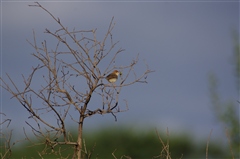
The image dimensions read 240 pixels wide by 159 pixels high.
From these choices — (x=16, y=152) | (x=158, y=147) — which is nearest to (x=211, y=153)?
(x=158, y=147)

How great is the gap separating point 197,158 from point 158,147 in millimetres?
1851

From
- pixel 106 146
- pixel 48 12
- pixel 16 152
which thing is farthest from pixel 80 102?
pixel 106 146

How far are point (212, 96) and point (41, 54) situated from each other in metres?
12.2

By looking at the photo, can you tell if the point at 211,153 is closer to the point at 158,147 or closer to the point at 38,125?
Result: the point at 158,147

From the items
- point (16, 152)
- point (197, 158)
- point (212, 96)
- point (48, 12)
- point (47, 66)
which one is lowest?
point (197, 158)

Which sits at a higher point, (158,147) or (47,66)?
(47,66)

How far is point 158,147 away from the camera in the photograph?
2159cm

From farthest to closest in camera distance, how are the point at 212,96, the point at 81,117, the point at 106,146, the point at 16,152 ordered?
the point at 106,146 < the point at 16,152 < the point at 212,96 < the point at 81,117

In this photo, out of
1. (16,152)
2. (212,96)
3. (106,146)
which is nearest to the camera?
(212,96)

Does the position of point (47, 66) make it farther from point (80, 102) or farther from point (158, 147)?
point (158, 147)

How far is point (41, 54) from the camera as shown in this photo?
5145mm

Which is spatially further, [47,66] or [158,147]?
[158,147]

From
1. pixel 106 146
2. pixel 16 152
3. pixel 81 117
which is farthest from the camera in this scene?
pixel 106 146

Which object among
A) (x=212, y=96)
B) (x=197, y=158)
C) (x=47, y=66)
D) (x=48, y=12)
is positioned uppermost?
(x=48, y=12)
